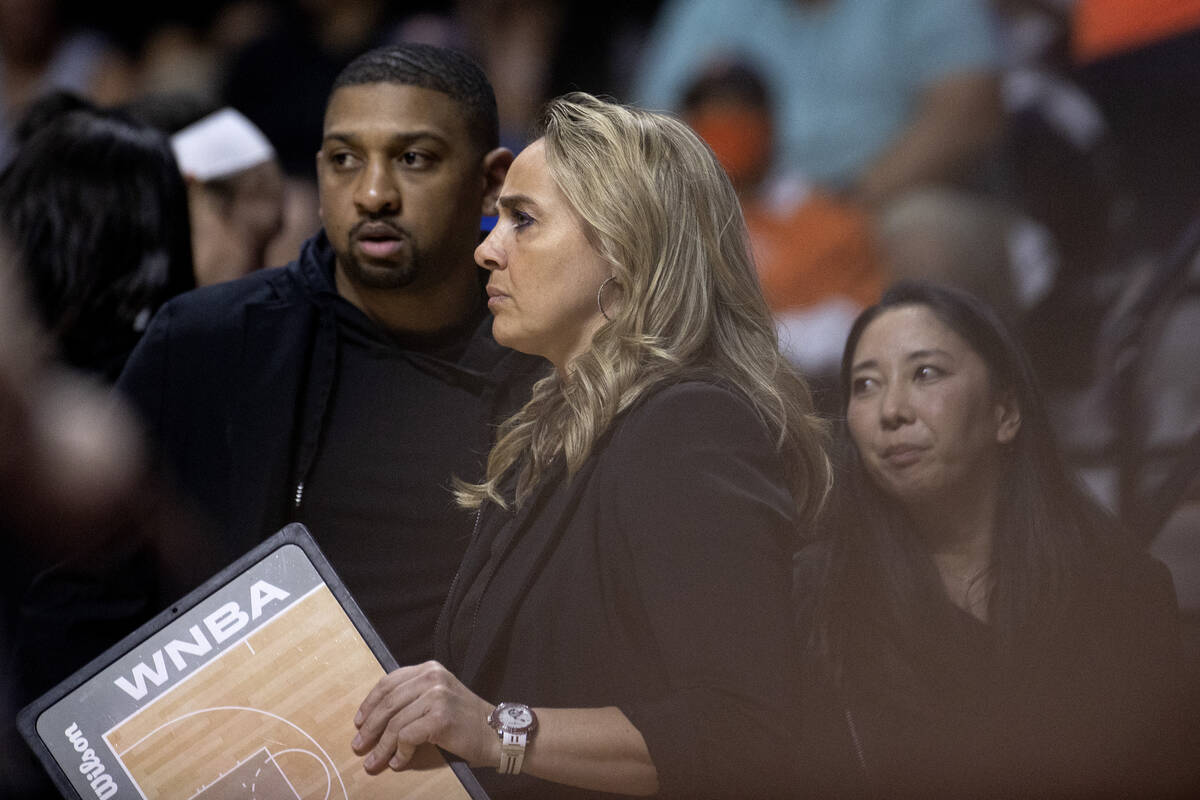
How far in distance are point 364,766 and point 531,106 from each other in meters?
1.19

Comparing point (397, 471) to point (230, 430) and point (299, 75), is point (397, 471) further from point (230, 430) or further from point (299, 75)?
point (299, 75)

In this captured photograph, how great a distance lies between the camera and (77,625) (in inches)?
74.5

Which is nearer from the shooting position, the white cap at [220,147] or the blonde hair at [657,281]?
the blonde hair at [657,281]

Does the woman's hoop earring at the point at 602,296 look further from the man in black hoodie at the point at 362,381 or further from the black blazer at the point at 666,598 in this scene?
the man in black hoodie at the point at 362,381

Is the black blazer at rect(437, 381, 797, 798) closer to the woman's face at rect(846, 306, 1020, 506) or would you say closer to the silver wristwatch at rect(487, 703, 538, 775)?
the silver wristwatch at rect(487, 703, 538, 775)

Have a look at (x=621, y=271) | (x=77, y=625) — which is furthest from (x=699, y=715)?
(x=77, y=625)

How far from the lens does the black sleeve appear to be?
141cm

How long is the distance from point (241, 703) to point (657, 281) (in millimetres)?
727

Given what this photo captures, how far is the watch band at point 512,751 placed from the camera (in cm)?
143

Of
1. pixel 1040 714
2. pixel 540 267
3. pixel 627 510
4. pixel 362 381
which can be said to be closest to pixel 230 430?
pixel 362 381

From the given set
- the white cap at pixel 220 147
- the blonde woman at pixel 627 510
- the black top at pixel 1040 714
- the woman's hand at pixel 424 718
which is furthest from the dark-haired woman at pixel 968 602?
the white cap at pixel 220 147

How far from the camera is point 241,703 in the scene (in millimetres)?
1586

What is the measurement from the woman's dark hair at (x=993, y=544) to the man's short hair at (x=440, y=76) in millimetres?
641

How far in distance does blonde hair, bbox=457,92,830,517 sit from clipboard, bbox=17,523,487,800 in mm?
300
